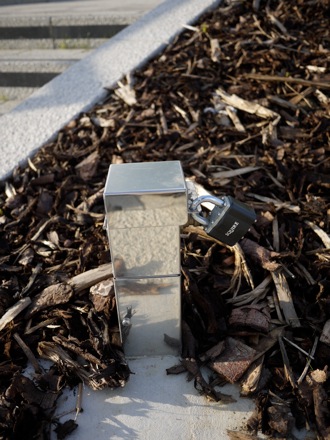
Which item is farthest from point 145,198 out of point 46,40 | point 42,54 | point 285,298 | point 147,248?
point 46,40

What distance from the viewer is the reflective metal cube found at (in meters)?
1.51

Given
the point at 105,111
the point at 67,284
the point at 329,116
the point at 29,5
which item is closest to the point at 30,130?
the point at 105,111

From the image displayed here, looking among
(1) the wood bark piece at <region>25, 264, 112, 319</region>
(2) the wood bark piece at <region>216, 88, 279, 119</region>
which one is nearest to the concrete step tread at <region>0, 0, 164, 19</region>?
(2) the wood bark piece at <region>216, 88, 279, 119</region>

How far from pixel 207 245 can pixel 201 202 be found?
684 millimetres

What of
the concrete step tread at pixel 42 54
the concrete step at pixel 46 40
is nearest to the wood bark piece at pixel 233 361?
the concrete step at pixel 46 40

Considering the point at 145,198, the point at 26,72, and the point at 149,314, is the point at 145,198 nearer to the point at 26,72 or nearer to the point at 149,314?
the point at 149,314

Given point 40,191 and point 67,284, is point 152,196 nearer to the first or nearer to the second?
point 67,284

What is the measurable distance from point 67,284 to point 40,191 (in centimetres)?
95

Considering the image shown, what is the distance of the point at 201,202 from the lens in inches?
64.3

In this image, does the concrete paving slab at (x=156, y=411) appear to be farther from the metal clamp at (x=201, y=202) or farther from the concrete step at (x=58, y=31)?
the concrete step at (x=58, y=31)

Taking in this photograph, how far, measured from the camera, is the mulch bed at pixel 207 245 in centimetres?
180

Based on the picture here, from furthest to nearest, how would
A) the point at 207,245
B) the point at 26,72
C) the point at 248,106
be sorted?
the point at 26,72 < the point at 248,106 < the point at 207,245

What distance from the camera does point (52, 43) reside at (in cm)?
591

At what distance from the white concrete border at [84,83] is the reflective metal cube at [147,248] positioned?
1737 mm
